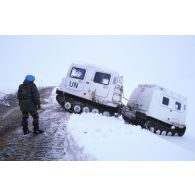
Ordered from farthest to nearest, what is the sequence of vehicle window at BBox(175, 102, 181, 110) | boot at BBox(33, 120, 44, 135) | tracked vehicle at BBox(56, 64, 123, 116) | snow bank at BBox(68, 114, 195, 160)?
1. vehicle window at BBox(175, 102, 181, 110)
2. tracked vehicle at BBox(56, 64, 123, 116)
3. boot at BBox(33, 120, 44, 135)
4. snow bank at BBox(68, 114, 195, 160)

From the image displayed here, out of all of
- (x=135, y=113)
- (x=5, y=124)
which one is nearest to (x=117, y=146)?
(x=5, y=124)

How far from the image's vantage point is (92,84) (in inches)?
505

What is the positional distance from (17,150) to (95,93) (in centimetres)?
685

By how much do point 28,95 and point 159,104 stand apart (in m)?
9.35

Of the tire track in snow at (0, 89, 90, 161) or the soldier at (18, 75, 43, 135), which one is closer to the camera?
the tire track in snow at (0, 89, 90, 161)

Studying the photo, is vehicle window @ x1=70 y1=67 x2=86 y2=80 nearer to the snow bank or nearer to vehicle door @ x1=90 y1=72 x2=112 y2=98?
vehicle door @ x1=90 y1=72 x2=112 y2=98

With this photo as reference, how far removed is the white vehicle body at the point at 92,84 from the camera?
12805 millimetres

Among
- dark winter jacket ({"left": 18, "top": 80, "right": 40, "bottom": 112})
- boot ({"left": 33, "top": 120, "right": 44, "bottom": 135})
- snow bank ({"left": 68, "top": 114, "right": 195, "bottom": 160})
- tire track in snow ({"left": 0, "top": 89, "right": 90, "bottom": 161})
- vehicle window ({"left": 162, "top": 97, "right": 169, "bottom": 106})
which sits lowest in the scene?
tire track in snow ({"left": 0, "top": 89, "right": 90, "bottom": 161})

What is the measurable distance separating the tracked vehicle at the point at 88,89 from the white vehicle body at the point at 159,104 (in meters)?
2.51

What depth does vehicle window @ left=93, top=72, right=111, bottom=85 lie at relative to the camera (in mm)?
12867

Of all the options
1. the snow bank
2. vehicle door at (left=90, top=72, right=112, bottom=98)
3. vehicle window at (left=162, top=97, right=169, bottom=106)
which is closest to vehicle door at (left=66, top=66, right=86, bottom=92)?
vehicle door at (left=90, top=72, right=112, bottom=98)

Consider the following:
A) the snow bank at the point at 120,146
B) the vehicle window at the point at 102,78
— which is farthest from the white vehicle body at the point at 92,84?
the snow bank at the point at 120,146

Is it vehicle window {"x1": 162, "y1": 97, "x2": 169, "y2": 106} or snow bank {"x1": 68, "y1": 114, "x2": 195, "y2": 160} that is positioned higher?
vehicle window {"x1": 162, "y1": 97, "x2": 169, "y2": 106}

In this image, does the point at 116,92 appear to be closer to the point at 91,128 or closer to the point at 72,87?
the point at 72,87
